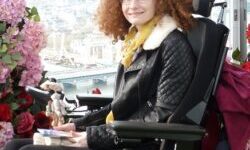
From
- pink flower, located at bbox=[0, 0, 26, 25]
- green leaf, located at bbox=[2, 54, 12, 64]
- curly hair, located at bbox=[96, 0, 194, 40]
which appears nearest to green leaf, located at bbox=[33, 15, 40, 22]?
pink flower, located at bbox=[0, 0, 26, 25]

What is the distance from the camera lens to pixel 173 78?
155cm

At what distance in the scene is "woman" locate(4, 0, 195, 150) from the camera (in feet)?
5.08

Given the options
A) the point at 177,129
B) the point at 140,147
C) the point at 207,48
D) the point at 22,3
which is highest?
the point at 22,3

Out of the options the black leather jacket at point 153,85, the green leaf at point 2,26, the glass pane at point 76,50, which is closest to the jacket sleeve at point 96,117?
the black leather jacket at point 153,85

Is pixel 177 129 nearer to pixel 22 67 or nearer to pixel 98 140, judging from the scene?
pixel 98 140

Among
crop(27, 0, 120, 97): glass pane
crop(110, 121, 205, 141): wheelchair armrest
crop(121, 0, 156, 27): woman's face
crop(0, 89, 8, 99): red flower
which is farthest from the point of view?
crop(27, 0, 120, 97): glass pane

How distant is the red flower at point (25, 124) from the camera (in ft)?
6.81

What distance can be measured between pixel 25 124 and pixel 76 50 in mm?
941

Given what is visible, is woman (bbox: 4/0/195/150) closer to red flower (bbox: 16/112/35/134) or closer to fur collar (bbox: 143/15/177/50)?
fur collar (bbox: 143/15/177/50)

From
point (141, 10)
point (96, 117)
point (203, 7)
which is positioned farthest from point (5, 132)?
point (203, 7)

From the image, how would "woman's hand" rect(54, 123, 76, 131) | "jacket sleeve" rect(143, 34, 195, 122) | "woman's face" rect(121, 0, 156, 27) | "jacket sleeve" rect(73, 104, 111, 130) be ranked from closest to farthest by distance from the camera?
"jacket sleeve" rect(143, 34, 195, 122) < "woman's face" rect(121, 0, 156, 27) < "woman's hand" rect(54, 123, 76, 131) < "jacket sleeve" rect(73, 104, 111, 130)

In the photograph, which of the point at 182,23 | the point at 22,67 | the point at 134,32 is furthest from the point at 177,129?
the point at 22,67

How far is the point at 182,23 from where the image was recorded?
5.37 ft

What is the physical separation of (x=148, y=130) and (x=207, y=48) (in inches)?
14.8
